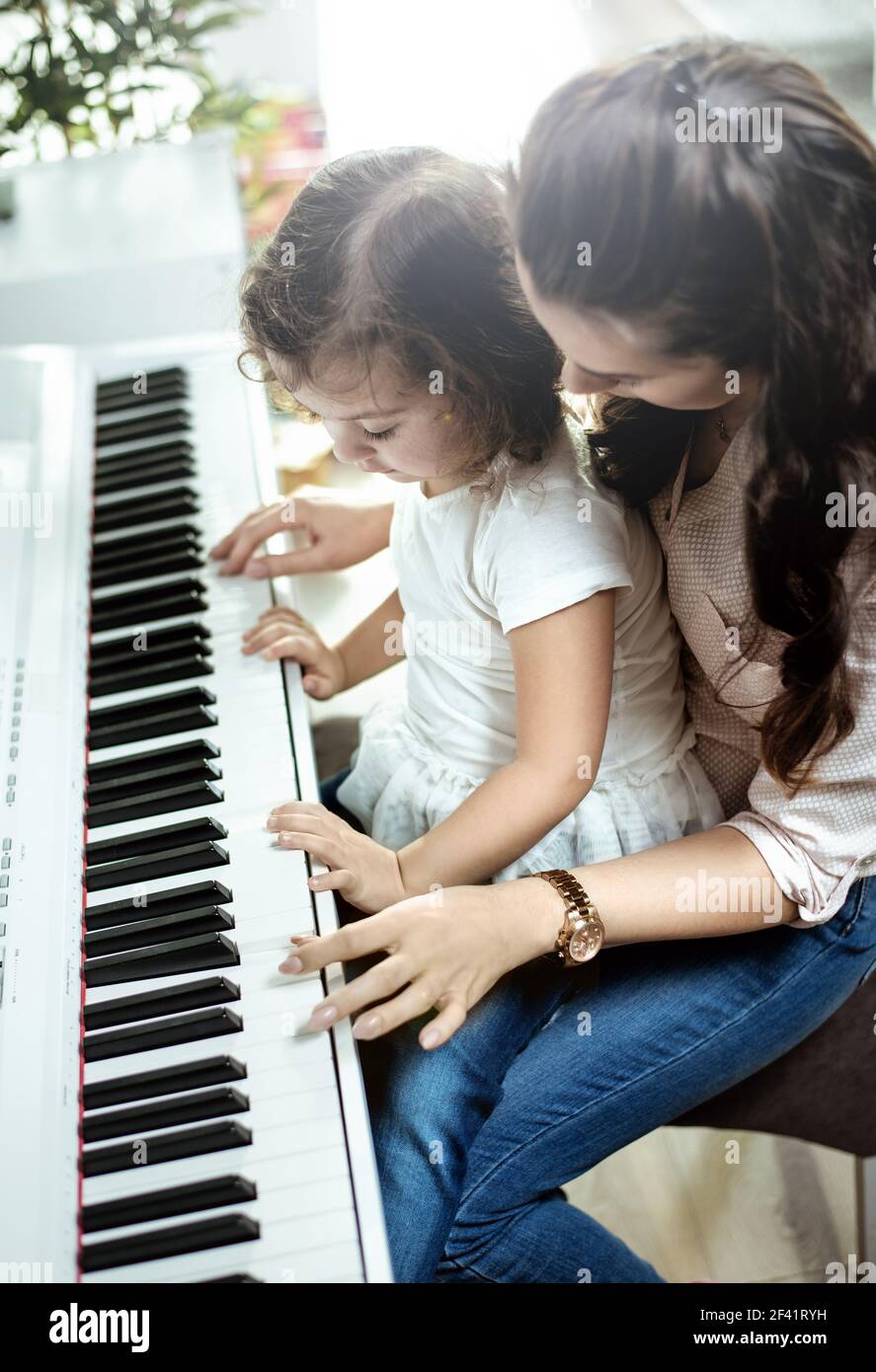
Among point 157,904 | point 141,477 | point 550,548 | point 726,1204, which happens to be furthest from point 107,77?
point 726,1204

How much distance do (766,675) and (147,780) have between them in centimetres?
59

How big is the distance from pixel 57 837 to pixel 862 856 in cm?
72

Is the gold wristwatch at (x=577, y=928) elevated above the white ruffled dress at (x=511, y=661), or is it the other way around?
the white ruffled dress at (x=511, y=661)

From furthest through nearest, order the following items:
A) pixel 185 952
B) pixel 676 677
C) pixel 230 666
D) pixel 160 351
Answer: pixel 160 351 → pixel 230 666 → pixel 676 677 → pixel 185 952

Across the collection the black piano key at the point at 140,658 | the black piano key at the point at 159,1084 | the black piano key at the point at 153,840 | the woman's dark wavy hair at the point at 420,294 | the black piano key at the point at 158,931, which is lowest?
the black piano key at the point at 159,1084

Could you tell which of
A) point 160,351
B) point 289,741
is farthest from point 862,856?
point 160,351

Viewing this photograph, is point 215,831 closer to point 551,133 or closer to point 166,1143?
point 166,1143

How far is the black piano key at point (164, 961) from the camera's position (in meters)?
0.99

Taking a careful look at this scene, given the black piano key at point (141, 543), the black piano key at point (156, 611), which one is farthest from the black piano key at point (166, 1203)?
the black piano key at point (141, 543)

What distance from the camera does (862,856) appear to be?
106 cm

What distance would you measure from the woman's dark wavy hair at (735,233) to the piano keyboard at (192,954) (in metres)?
0.55

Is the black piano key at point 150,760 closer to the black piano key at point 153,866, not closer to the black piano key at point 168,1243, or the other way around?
the black piano key at point 153,866

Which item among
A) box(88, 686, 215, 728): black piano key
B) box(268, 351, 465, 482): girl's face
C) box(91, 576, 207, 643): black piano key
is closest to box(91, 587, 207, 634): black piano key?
box(91, 576, 207, 643): black piano key

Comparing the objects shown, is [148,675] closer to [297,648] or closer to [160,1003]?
[297,648]
